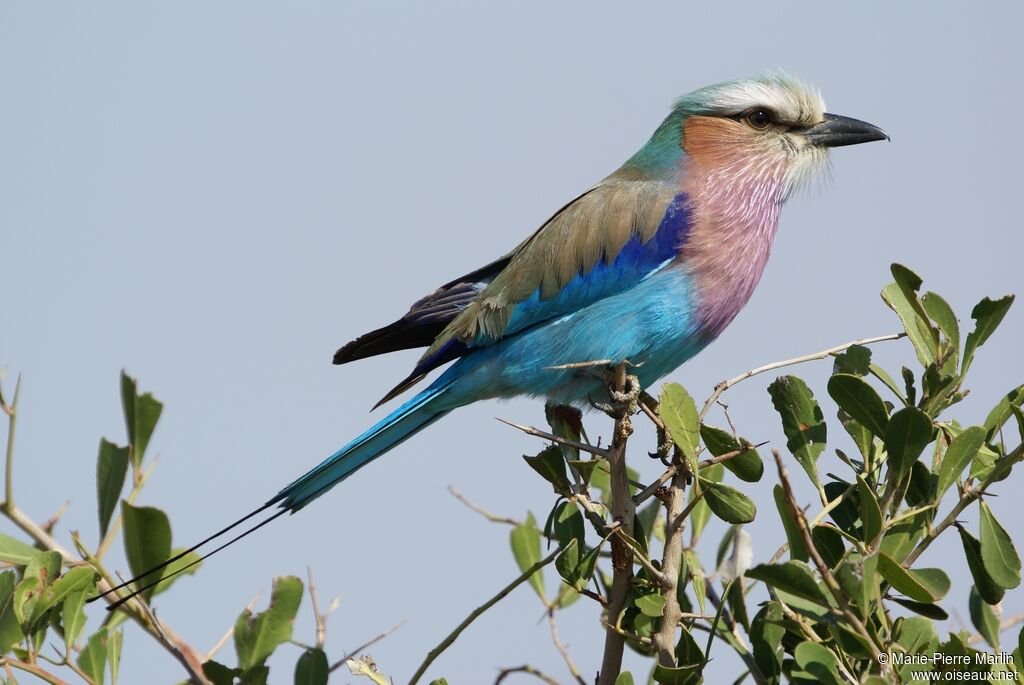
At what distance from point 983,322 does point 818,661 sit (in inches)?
34.2

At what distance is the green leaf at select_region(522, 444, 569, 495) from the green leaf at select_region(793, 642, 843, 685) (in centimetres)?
101

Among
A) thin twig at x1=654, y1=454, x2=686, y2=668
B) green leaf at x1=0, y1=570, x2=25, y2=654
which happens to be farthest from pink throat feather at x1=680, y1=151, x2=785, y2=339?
green leaf at x1=0, y1=570, x2=25, y2=654

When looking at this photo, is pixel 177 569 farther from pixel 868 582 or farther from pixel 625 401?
pixel 868 582

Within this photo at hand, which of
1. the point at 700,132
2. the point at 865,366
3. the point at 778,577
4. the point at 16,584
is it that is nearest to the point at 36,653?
the point at 16,584

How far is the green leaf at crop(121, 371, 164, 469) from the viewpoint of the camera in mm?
3146

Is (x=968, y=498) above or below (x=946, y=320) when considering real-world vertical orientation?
below

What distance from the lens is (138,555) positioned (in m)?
3.09

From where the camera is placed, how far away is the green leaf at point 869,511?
246 centimetres

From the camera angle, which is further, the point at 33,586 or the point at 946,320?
the point at 33,586

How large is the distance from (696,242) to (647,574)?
1.84 m

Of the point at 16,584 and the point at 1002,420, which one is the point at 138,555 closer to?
the point at 16,584

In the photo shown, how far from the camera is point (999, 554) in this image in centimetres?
261

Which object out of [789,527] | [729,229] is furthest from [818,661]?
[729,229]

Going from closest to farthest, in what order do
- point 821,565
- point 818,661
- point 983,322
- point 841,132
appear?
point 821,565
point 818,661
point 983,322
point 841,132
